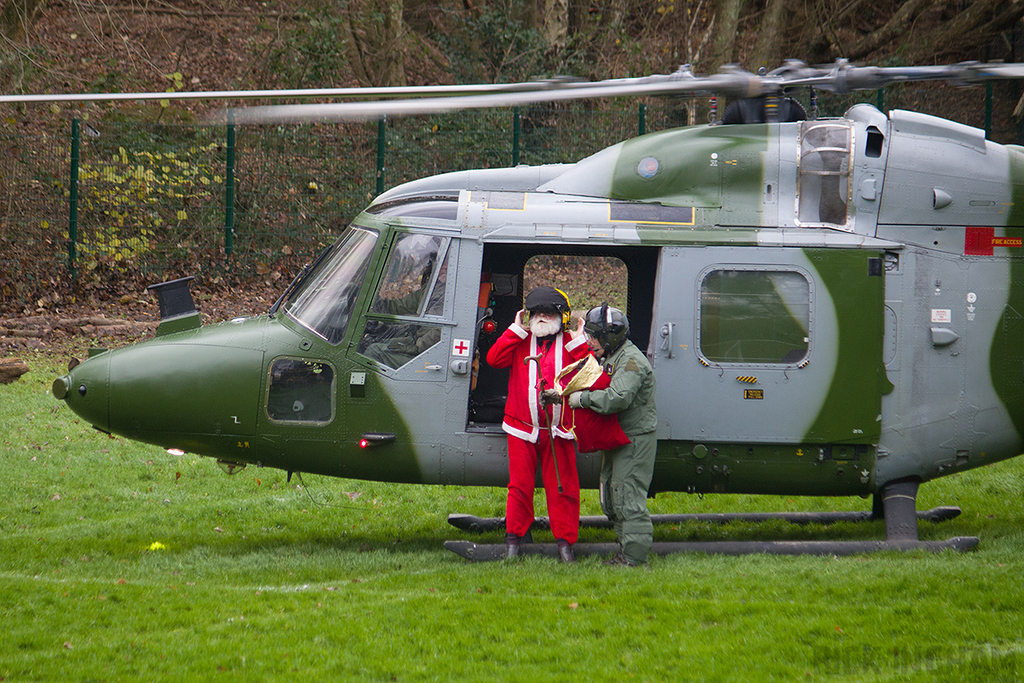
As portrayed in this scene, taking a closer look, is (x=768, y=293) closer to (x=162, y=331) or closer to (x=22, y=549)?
(x=162, y=331)

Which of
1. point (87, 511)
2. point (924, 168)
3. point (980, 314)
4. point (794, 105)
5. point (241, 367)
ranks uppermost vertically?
point (794, 105)

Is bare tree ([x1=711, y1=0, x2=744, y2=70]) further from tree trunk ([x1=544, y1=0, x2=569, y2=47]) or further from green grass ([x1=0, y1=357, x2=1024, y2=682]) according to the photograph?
green grass ([x1=0, y1=357, x2=1024, y2=682])

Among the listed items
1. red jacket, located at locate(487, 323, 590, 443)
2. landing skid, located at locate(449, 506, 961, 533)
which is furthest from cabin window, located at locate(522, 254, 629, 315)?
landing skid, located at locate(449, 506, 961, 533)

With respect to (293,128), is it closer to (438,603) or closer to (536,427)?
(536,427)

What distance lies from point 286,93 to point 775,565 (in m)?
4.59

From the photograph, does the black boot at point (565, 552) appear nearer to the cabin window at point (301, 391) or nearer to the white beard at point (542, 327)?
the white beard at point (542, 327)

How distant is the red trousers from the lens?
276 inches

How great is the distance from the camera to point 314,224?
17484 mm

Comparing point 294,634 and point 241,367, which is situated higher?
point 241,367

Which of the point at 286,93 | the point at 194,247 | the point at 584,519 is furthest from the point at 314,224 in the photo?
the point at 286,93

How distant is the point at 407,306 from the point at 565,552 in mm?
2144

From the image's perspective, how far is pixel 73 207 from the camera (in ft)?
54.4

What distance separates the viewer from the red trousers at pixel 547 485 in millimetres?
7008

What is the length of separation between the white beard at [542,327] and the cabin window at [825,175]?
205 centimetres
